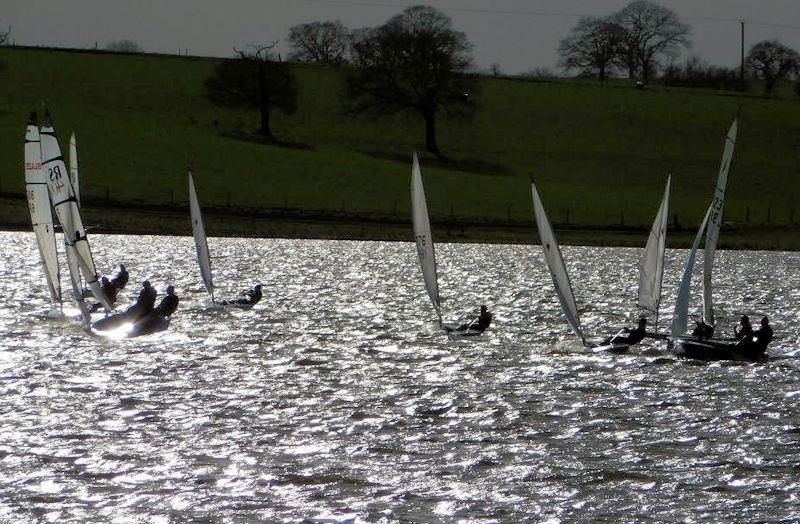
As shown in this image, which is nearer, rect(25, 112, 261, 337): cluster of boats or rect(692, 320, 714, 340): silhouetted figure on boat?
rect(692, 320, 714, 340): silhouetted figure on boat

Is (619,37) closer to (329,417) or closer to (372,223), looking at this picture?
(372,223)

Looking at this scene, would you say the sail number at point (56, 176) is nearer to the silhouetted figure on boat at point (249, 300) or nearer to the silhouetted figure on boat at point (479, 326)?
the silhouetted figure on boat at point (249, 300)

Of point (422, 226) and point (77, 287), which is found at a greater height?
point (422, 226)

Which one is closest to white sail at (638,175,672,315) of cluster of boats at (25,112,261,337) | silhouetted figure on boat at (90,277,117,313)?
cluster of boats at (25,112,261,337)

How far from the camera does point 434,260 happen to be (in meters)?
29.0

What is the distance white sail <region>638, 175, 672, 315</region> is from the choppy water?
6.84 ft

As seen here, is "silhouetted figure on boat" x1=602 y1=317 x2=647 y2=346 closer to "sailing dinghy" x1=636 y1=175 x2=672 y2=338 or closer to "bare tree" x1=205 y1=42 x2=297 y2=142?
"sailing dinghy" x1=636 y1=175 x2=672 y2=338

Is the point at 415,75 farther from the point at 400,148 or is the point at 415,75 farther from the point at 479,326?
the point at 479,326

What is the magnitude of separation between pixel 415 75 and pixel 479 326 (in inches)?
2622

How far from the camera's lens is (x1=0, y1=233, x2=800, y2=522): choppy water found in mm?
15102

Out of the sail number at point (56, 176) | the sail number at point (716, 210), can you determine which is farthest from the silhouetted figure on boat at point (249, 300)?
the sail number at point (716, 210)

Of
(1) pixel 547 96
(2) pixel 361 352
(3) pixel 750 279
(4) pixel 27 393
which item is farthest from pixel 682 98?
(4) pixel 27 393

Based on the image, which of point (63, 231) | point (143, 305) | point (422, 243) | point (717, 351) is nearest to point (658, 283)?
point (717, 351)

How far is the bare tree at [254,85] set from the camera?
96.7 metres
